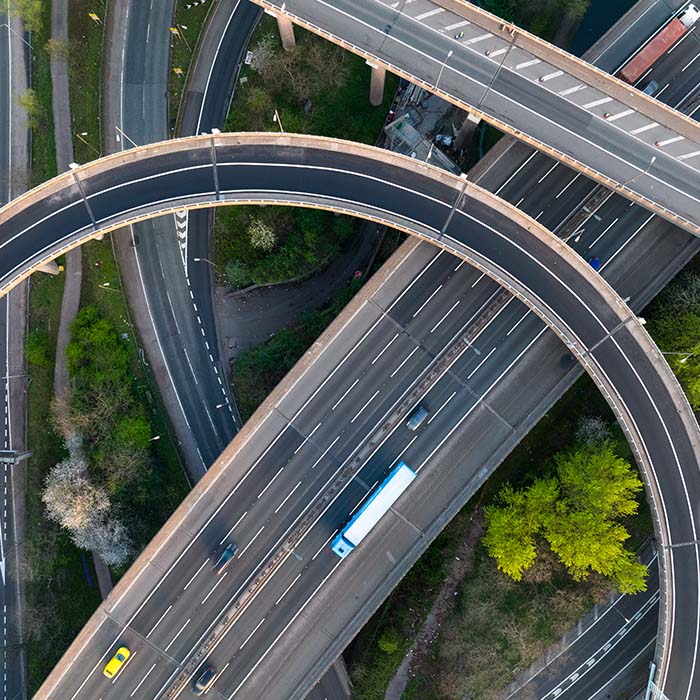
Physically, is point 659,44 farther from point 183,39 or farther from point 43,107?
point 43,107

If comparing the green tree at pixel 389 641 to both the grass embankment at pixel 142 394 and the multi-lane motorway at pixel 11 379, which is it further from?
the multi-lane motorway at pixel 11 379

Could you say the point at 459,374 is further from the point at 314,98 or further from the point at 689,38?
the point at 689,38

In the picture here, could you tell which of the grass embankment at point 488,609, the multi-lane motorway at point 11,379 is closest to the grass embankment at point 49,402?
the multi-lane motorway at point 11,379

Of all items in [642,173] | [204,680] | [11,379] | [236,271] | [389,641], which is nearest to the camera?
[204,680]

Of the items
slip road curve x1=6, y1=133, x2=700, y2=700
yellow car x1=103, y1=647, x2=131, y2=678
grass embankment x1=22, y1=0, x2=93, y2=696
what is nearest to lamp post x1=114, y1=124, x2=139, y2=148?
grass embankment x1=22, y1=0, x2=93, y2=696

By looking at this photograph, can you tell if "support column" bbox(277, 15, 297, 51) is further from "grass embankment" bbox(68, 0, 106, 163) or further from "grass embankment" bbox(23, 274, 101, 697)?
"grass embankment" bbox(23, 274, 101, 697)

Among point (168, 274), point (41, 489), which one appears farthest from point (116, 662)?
point (168, 274)
